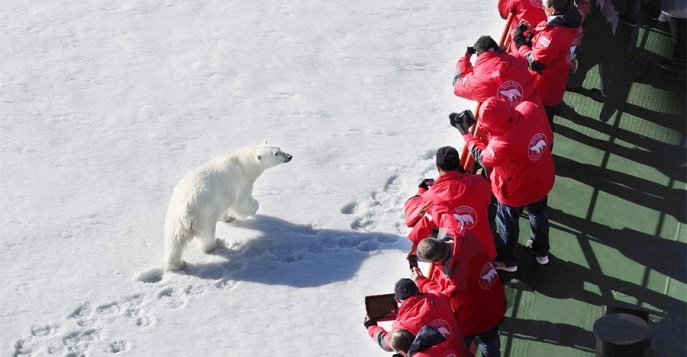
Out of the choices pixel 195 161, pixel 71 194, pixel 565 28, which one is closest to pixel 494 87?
pixel 565 28

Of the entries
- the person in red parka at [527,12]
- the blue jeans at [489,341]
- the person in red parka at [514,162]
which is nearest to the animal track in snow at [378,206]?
the person in red parka at [514,162]

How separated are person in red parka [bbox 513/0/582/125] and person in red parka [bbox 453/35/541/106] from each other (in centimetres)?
34

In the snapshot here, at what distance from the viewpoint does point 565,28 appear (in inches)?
359

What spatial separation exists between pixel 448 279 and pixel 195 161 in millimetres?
4126

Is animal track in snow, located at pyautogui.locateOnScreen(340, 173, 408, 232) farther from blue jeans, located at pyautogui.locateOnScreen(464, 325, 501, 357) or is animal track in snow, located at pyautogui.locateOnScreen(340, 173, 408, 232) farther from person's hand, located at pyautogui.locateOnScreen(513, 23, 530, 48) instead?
blue jeans, located at pyautogui.locateOnScreen(464, 325, 501, 357)

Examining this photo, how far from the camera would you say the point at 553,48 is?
9102 millimetres

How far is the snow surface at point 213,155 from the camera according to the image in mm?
8766

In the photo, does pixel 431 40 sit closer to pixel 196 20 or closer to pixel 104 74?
pixel 196 20

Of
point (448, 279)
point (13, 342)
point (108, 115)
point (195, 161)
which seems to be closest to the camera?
point (448, 279)

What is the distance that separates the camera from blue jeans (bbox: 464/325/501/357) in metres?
7.51

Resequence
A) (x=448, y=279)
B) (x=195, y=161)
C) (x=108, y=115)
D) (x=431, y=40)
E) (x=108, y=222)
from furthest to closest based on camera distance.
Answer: (x=431, y=40) → (x=108, y=115) → (x=195, y=161) → (x=108, y=222) → (x=448, y=279)

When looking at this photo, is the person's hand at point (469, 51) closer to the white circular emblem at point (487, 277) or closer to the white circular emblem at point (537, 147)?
the white circular emblem at point (537, 147)

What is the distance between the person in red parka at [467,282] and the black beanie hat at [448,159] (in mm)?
568

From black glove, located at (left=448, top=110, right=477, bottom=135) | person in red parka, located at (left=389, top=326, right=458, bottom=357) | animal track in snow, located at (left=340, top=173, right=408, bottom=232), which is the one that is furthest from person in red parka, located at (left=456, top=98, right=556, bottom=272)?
person in red parka, located at (left=389, top=326, right=458, bottom=357)
